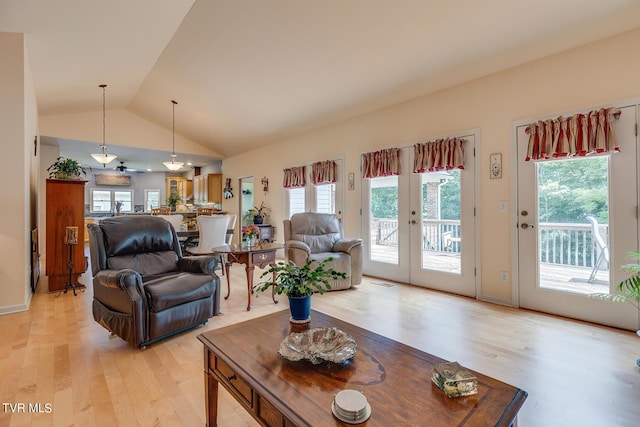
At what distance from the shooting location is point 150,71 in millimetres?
5016

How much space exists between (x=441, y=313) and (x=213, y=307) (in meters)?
2.37

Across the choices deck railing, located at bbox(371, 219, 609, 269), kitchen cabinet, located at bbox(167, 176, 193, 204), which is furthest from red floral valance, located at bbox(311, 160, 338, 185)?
kitchen cabinet, located at bbox(167, 176, 193, 204)

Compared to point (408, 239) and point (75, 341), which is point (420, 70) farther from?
point (75, 341)

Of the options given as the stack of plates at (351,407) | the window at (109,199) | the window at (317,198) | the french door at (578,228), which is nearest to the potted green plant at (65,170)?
the window at (317,198)

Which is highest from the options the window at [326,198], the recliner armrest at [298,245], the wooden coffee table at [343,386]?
the window at [326,198]

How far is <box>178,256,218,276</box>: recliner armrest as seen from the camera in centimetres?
296

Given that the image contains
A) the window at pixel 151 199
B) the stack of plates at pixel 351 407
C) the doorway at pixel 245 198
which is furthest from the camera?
the window at pixel 151 199

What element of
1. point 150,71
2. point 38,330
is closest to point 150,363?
point 38,330

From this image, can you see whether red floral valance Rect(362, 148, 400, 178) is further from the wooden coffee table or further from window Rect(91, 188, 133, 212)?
window Rect(91, 188, 133, 212)

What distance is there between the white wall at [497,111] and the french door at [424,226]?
17 cm

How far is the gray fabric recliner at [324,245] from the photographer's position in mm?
4094

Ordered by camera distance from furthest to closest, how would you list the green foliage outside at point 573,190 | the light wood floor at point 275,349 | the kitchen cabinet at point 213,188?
the kitchen cabinet at point 213,188, the green foliage outside at point 573,190, the light wood floor at point 275,349

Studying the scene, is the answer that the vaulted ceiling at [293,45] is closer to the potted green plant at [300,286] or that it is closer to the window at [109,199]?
the potted green plant at [300,286]

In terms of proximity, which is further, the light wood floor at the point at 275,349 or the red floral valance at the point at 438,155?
the red floral valance at the point at 438,155
